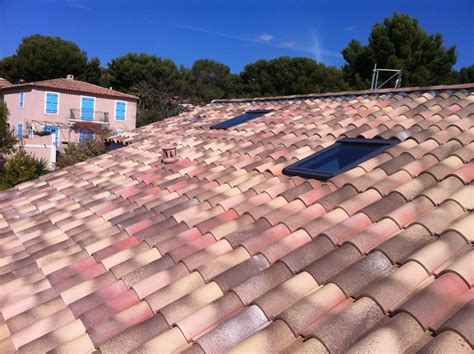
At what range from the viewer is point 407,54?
27.9 meters

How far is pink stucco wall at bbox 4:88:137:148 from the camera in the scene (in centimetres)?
3581

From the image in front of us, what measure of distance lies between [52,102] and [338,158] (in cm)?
3737

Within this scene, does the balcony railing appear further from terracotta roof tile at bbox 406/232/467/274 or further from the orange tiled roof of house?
terracotta roof tile at bbox 406/232/467/274

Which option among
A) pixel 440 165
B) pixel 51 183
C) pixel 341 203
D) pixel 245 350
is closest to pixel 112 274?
pixel 245 350

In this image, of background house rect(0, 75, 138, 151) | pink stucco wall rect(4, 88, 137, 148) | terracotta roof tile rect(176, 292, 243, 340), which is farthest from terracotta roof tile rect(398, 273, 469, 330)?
pink stucco wall rect(4, 88, 137, 148)

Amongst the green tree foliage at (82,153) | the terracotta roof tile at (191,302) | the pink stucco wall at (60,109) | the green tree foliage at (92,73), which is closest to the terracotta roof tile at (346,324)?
the terracotta roof tile at (191,302)

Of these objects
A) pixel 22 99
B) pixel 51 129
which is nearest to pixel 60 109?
pixel 51 129

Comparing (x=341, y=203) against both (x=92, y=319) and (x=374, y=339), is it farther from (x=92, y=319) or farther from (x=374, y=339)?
(x=92, y=319)

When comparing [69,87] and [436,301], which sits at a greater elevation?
[69,87]

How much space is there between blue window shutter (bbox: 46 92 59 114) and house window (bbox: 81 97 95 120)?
2.45 meters

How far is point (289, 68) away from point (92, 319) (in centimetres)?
4316

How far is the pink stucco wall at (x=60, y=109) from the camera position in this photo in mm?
35812

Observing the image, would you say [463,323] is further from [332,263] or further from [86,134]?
[86,134]

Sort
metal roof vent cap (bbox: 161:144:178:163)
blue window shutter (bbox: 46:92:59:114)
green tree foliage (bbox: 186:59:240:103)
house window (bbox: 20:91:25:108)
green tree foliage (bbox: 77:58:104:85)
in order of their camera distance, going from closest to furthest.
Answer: metal roof vent cap (bbox: 161:144:178:163)
blue window shutter (bbox: 46:92:59:114)
house window (bbox: 20:91:25:108)
green tree foliage (bbox: 186:59:240:103)
green tree foliage (bbox: 77:58:104:85)
